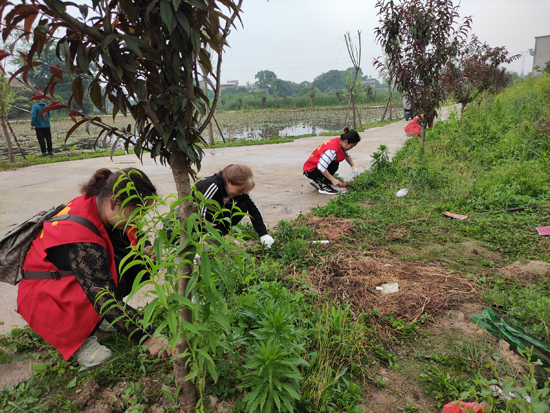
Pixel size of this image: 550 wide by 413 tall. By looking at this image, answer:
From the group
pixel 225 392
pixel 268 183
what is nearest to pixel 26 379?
pixel 225 392

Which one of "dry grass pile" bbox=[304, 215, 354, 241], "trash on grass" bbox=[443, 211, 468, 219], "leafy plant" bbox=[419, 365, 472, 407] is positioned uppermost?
"dry grass pile" bbox=[304, 215, 354, 241]

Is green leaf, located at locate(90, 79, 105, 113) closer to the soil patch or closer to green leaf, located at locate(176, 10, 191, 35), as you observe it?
green leaf, located at locate(176, 10, 191, 35)

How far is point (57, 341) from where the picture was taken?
194 centimetres

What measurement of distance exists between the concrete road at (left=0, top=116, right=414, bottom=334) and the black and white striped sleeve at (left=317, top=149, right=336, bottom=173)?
0.46 metres

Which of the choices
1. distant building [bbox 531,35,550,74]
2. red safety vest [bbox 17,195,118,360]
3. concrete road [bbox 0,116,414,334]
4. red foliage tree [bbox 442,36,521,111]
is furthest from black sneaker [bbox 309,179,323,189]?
distant building [bbox 531,35,550,74]

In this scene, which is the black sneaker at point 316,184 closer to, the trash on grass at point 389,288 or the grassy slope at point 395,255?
the grassy slope at point 395,255

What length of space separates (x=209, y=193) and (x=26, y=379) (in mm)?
1865

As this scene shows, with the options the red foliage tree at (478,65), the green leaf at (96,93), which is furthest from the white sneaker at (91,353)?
the red foliage tree at (478,65)

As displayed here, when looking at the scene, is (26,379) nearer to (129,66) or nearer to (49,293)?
(49,293)

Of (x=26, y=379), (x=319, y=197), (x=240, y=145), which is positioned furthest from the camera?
(x=240, y=145)

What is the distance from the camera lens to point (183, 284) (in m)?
1.54

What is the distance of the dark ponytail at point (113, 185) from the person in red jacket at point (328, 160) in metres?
3.72

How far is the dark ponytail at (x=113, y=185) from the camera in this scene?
1.87 metres

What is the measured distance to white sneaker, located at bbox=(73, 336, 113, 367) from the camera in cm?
196
